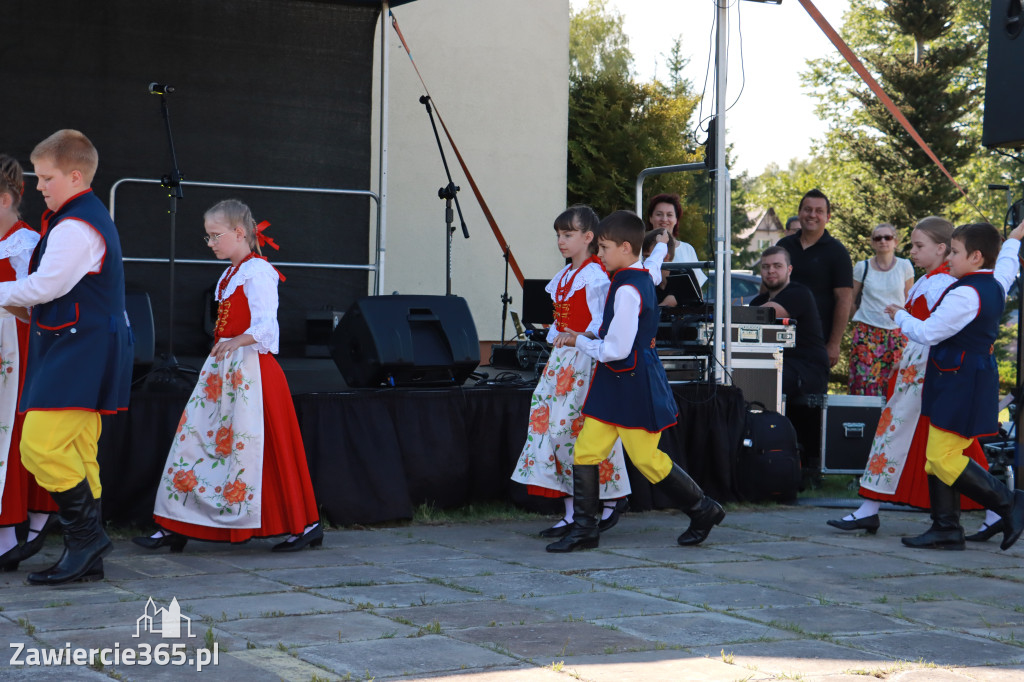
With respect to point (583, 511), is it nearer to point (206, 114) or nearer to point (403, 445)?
point (403, 445)

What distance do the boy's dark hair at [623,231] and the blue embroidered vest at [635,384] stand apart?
0.11 m

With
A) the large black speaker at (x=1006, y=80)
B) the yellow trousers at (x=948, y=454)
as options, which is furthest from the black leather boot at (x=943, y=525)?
the large black speaker at (x=1006, y=80)

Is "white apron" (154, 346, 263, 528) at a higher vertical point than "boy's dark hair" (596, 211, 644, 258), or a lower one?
lower

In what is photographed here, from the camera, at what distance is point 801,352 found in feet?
22.6

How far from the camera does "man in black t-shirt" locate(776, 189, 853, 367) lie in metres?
7.04

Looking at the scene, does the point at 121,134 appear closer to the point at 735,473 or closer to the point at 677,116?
the point at 735,473

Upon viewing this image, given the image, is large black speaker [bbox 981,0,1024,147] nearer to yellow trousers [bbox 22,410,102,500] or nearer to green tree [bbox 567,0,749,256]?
yellow trousers [bbox 22,410,102,500]

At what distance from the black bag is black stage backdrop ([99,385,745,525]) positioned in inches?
2.6

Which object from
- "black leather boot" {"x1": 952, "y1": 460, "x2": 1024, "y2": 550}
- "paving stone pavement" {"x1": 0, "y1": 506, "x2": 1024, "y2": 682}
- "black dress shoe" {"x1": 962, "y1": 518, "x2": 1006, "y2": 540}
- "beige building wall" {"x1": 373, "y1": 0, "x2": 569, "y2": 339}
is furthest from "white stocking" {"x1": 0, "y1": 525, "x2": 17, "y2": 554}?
"beige building wall" {"x1": 373, "y1": 0, "x2": 569, "y2": 339}

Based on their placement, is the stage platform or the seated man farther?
the seated man

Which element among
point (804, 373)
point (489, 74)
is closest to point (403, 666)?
point (804, 373)

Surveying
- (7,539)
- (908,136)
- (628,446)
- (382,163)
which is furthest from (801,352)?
(908,136)

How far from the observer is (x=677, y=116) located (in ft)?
95.1

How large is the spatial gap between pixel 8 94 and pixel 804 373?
5.52 metres
